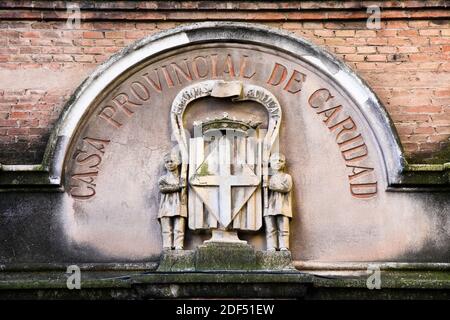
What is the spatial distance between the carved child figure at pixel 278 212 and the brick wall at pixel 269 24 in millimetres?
1263

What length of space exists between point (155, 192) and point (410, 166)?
2348 mm

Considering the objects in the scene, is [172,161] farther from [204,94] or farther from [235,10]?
[235,10]

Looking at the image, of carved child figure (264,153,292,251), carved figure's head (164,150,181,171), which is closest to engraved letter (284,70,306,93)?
carved child figure (264,153,292,251)

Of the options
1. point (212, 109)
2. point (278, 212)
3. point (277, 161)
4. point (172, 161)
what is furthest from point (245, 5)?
point (278, 212)

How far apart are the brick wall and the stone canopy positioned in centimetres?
33

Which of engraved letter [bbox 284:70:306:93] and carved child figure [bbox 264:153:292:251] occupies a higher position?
engraved letter [bbox 284:70:306:93]

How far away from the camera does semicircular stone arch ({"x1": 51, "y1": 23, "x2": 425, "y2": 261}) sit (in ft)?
37.1

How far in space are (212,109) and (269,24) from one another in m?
1.04

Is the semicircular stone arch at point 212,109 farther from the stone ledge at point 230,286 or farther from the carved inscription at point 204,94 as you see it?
the stone ledge at point 230,286

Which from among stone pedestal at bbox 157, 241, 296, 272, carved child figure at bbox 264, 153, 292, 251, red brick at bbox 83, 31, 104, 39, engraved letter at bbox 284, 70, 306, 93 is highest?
red brick at bbox 83, 31, 104, 39

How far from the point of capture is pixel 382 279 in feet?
35.9

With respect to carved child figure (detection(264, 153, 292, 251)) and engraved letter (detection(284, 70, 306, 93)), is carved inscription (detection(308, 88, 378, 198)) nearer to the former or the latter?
engraved letter (detection(284, 70, 306, 93))

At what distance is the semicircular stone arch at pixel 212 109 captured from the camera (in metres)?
11.3
